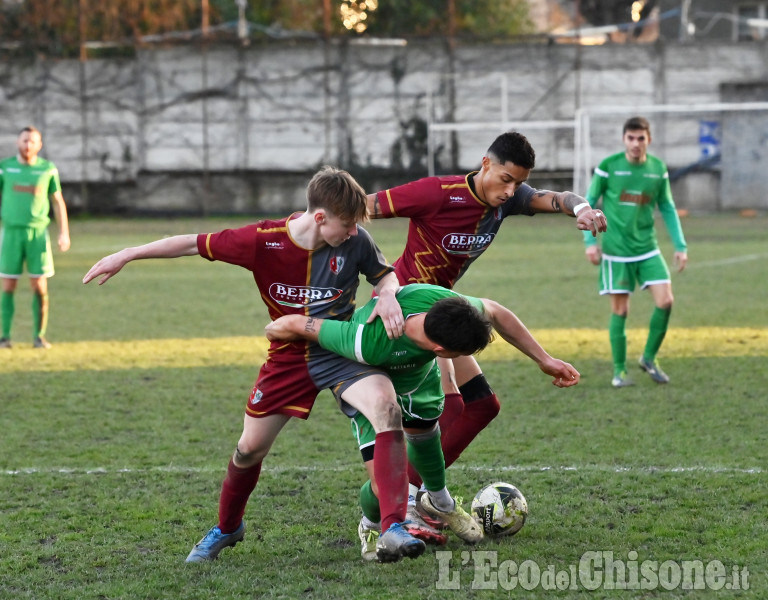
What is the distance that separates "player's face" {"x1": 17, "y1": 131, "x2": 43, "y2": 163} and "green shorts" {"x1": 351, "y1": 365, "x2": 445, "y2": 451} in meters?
6.97

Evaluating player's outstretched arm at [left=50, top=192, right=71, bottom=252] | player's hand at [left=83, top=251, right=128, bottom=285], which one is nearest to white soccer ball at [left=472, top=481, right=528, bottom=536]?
player's hand at [left=83, top=251, right=128, bottom=285]

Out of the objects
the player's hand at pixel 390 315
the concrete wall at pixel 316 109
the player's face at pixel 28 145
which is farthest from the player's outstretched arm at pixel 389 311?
the concrete wall at pixel 316 109

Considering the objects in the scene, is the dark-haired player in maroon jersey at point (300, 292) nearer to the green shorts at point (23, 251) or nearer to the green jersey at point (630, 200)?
the green jersey at point (630, 200)

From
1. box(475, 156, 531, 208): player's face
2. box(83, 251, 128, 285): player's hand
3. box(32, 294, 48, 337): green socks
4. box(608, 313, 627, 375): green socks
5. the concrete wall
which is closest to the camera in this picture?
box(83, 251, 128, 285): player's hand

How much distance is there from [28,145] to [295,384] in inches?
270

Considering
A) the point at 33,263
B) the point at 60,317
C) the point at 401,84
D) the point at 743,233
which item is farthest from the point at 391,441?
the point at 401,84

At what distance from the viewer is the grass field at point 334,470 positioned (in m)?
4.11

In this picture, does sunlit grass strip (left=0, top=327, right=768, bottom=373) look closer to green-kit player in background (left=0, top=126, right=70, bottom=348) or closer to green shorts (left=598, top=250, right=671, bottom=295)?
green-kit player in background (left=0, top=126, right=70, bottom=348)

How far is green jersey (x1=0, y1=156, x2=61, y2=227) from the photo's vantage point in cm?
1036

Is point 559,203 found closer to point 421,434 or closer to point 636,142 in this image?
point 421,434

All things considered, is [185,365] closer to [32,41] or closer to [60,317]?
[60,317]

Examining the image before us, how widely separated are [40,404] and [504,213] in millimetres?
3901

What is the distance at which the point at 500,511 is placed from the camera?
459 cm

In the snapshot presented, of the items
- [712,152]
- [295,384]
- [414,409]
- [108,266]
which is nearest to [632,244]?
[414,409]
